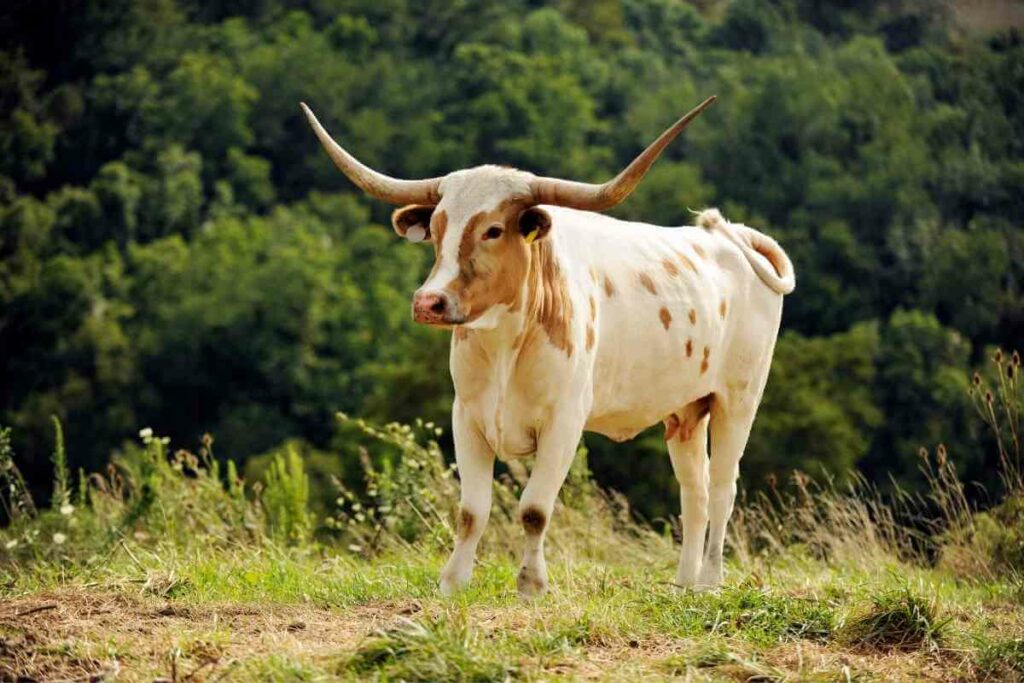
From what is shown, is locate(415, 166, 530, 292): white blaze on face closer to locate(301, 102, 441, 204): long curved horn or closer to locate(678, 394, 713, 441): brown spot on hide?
locate(301, 102, 441, 204): long curved horn

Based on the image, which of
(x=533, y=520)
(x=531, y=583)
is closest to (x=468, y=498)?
(x=533, y=520)

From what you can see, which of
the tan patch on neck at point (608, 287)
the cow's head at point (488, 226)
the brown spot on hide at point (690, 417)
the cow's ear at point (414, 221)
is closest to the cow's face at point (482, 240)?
the cow's head at point (488, 226)

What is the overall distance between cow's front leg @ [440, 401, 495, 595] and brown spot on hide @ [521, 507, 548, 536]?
0.21 m

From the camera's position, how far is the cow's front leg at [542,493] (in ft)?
28.7

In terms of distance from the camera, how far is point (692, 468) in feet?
34.7

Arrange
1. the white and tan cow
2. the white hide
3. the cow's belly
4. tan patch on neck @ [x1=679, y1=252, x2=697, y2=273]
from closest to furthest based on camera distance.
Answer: the white and tan cow
the white hide
the cow's belly
tan patch on neck @ [x1=679, y1=252, x2=697, y2=273]

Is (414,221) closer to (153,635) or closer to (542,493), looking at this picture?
(542,493)

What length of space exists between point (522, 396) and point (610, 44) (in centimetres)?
11383

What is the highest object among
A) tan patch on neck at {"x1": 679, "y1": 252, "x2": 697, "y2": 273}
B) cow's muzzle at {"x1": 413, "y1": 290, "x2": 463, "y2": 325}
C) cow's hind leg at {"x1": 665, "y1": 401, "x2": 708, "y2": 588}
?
cow's muzzle at {"x1": 413, "y1": 290, "x2": 463, "y2": 325}

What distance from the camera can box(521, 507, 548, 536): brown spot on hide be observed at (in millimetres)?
8836

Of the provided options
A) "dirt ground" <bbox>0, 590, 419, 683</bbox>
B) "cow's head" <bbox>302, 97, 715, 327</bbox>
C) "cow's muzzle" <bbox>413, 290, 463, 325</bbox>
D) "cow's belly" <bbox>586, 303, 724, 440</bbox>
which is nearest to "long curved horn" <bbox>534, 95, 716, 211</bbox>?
"cow's head" <bbox>302, 97, 715, 327</bbox>

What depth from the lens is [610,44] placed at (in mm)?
120812

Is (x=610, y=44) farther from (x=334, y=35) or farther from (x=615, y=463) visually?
(x=615, y=463)

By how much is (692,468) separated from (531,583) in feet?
6.92
